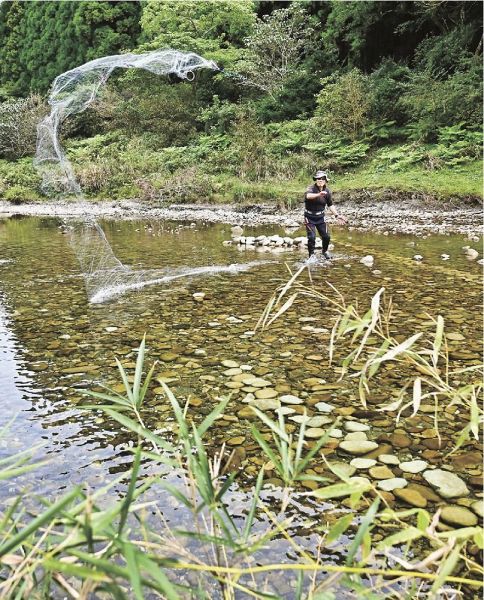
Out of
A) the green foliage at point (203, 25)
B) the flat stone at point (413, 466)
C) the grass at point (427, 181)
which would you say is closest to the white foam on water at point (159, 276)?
the flat stone at point (413, 466)

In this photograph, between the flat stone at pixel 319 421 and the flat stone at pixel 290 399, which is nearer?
the flat stone at pixel 319 421

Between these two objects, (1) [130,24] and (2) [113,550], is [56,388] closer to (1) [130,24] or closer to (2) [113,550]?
(2) [113,550]

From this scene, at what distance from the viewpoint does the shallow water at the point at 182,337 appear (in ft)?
10.9

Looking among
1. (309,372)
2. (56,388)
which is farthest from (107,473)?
(309,372)

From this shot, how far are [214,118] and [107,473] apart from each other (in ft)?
92.9

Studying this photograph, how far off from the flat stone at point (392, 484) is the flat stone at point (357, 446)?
0.32 m

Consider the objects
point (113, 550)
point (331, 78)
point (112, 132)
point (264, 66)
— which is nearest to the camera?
point (113, 550)

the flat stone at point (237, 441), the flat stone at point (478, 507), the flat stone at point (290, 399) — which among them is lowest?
the flat stone at point (290, 399)

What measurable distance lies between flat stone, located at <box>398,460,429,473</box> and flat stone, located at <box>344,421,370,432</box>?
0.44 meters

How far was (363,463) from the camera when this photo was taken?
116 inches

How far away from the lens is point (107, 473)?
2906mm

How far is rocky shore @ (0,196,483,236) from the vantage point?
14188mm

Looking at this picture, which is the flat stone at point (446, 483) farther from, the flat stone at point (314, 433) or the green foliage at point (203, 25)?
the green foliage at point (203, 25)

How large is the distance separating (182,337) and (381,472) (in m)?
2.97
